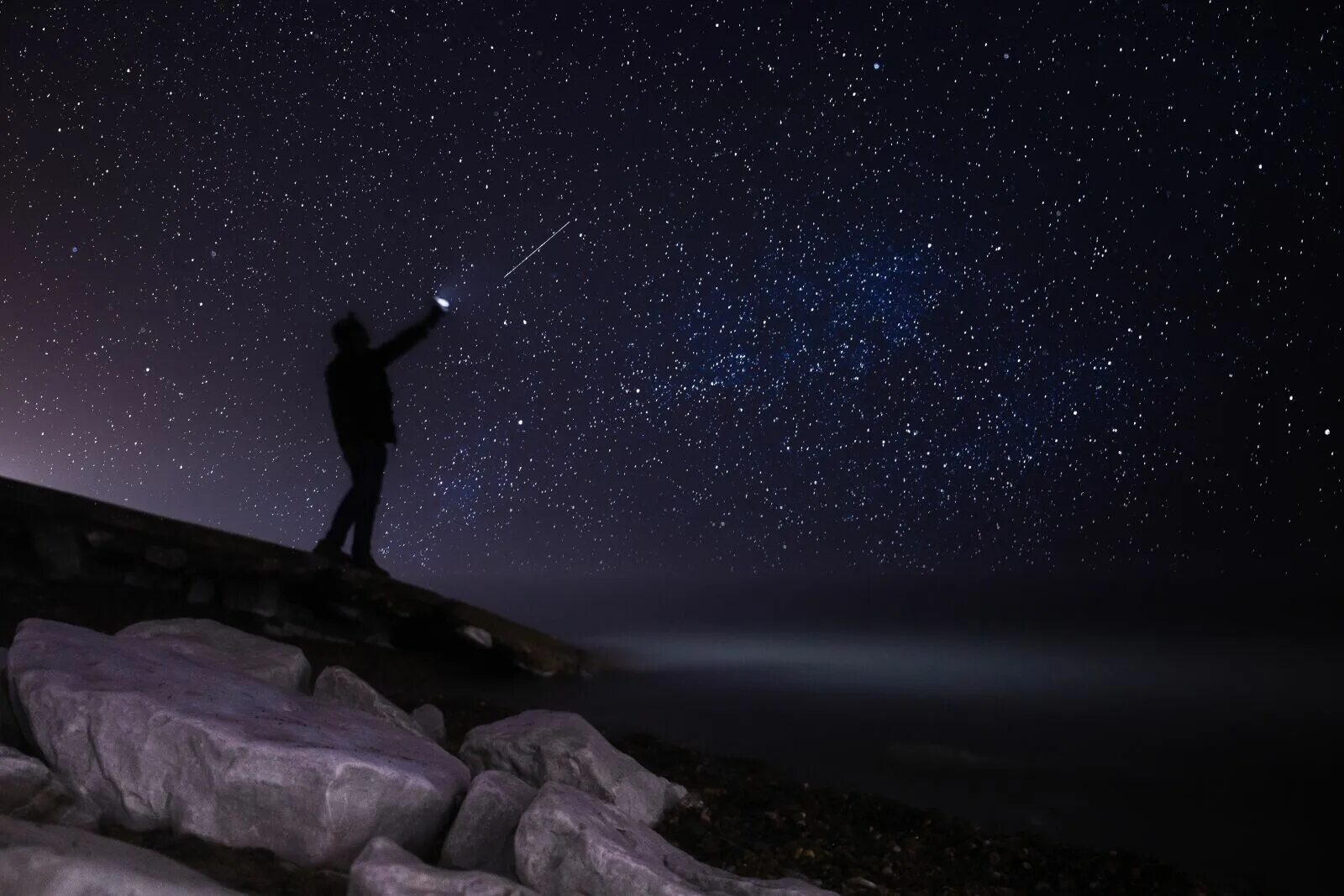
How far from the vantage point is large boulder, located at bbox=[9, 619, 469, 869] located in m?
3.46

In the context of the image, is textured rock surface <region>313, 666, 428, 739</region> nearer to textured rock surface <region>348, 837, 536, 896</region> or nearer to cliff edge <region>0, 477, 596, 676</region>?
textured rock surface <region>348, 837, 536, 896</region>

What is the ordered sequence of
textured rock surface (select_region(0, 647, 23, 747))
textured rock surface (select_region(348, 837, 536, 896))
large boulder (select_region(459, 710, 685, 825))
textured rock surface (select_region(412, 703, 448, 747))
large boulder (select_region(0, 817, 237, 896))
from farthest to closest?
textured rock surface (select_region(412, 703, 448, 747))
large boulder (select_region(459, 710, 685, 825))
textured rock surface (select_region(0, 647, 23, 747))
textured rock surface (select_region(348, 837, 536, 896))
large boulder (select_region(0, 817, 237, 896))

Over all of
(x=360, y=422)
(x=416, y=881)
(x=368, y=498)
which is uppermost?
(x=360, y=422)

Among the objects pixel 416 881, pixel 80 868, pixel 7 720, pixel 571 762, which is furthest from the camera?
pixel 571 762

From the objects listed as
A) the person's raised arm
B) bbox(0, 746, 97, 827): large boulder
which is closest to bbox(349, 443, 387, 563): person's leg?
the person's raised arm

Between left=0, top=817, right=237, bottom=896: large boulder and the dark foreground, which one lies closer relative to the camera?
left=0, top=817, right=237, bottom=896: large boulder

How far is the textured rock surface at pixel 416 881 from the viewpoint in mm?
2922

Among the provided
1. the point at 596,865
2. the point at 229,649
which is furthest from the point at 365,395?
the point at 596,865

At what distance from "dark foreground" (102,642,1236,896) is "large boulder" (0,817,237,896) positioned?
0.45 meters

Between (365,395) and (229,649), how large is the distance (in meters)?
2.89

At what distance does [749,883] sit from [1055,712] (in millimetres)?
7451

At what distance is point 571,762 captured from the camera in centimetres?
464

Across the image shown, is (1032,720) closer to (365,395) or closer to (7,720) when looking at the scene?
(365,395)

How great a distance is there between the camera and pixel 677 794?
5.05 metres
